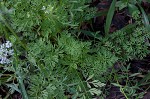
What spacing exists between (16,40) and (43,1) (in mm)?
323

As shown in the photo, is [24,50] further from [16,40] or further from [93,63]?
[93,63]

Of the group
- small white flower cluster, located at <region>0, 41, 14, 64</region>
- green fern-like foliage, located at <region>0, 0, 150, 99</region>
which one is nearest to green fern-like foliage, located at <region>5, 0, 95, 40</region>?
green fern-like foliage, located at <region>0, 0, 150, 99</region>

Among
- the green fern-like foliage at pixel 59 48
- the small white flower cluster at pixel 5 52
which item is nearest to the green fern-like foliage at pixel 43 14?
the green fern-like foliage at pixel 59 48

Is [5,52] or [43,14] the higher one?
[43,14]

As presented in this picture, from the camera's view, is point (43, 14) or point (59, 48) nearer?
point (43, 14)

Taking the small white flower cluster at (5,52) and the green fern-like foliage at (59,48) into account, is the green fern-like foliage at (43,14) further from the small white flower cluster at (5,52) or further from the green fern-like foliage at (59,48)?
the small white flower cluster at (5,52)

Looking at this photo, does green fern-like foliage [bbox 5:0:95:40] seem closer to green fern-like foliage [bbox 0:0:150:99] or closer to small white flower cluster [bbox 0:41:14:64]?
green fern-like foliage [bbox 0:0:150:99]

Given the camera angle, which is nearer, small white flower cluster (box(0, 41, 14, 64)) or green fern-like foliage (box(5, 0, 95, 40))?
green fern-like foliage (box(5, 0, 95, 40))

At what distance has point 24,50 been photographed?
2258 mm

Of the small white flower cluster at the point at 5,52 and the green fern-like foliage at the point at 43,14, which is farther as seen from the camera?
the small white flower cluster at the point at 5,52

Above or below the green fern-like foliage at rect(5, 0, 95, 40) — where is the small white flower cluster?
below

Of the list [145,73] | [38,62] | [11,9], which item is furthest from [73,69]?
[145,73]

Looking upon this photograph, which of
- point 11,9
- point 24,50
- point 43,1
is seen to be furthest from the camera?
point 24,50

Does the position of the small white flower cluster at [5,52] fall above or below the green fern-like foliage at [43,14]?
below
